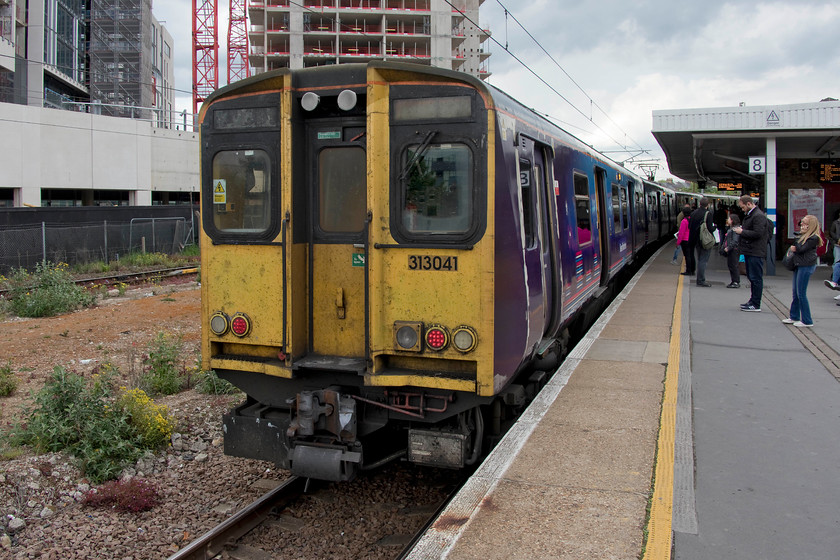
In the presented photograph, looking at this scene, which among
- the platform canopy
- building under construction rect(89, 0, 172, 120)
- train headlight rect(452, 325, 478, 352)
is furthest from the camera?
building under construction rect(89, 0, 172, 120)

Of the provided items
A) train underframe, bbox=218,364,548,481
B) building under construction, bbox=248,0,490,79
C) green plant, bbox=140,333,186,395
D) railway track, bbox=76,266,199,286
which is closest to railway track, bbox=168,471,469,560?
train underframe, bbox=218,364,548,481

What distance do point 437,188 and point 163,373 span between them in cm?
571

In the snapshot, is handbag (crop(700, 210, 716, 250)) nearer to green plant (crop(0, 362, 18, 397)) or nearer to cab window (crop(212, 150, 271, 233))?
cab window (crop(212, 150, 271, 233))

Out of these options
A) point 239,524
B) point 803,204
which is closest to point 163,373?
point 239,524

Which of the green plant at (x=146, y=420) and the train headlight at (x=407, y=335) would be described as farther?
the green plant at (x=146, y=420)

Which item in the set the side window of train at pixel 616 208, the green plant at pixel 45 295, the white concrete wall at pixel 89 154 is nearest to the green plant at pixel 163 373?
the green plant at pixel 45 295

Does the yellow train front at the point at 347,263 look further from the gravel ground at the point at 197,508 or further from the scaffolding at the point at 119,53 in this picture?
the scaffolding at the point at 119,53

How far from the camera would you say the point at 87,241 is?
22172 millimetres

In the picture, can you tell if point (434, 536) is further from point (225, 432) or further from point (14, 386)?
point (14, 386)

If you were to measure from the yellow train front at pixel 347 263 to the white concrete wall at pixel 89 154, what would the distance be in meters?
34.4

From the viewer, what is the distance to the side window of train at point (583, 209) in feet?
27.3

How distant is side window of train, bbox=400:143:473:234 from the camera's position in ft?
15.8

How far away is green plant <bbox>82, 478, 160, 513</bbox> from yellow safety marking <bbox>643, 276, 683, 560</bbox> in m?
3.85

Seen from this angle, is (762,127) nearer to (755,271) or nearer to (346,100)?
(755,271)
